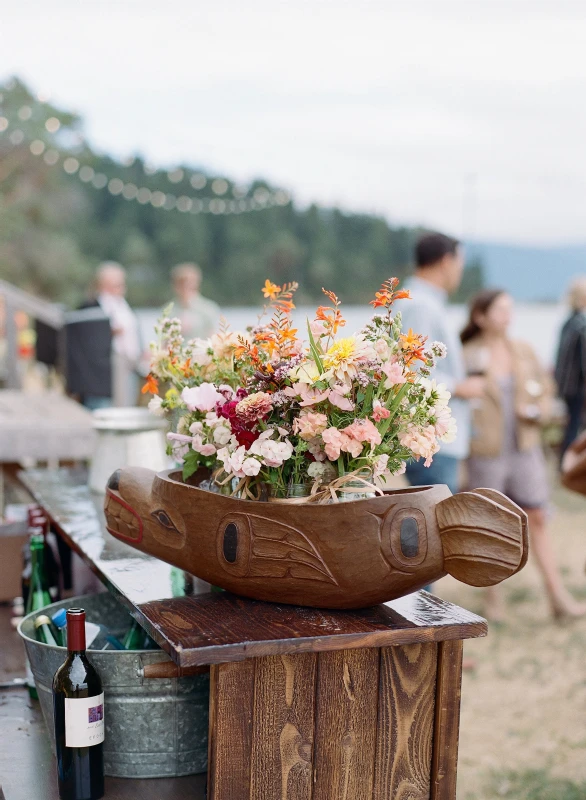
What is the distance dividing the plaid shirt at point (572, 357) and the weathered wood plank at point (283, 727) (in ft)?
21.1

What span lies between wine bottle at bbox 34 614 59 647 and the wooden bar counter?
0.33 m

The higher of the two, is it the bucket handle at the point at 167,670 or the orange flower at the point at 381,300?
the orange flower at the point at 381,300

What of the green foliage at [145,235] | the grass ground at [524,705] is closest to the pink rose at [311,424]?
the grass ground at [524,705]

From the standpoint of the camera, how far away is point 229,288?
2150cm

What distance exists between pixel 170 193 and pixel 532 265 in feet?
25.5

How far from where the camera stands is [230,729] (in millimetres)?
1092

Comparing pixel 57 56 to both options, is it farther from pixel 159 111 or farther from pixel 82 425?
pixel 82 425

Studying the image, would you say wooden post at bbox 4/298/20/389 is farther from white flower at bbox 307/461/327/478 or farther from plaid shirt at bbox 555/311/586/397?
white flower at bbox 307/461/327/478

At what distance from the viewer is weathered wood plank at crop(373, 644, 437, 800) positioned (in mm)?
1155

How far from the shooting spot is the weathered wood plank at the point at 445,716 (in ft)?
3.81

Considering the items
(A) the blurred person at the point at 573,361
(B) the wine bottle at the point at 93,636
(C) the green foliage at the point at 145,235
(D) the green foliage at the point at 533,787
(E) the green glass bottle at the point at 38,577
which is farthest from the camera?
(C) the green foliage at the point at 145,235

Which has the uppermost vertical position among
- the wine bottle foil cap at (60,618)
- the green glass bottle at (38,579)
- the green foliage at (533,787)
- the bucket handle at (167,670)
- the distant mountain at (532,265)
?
the distant mountain at (532,265)

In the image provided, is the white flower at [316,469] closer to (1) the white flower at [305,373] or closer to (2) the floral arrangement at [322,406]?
(2) the floral arrangement at [322,406]

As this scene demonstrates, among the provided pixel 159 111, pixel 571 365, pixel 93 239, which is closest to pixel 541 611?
pixel 571 365
